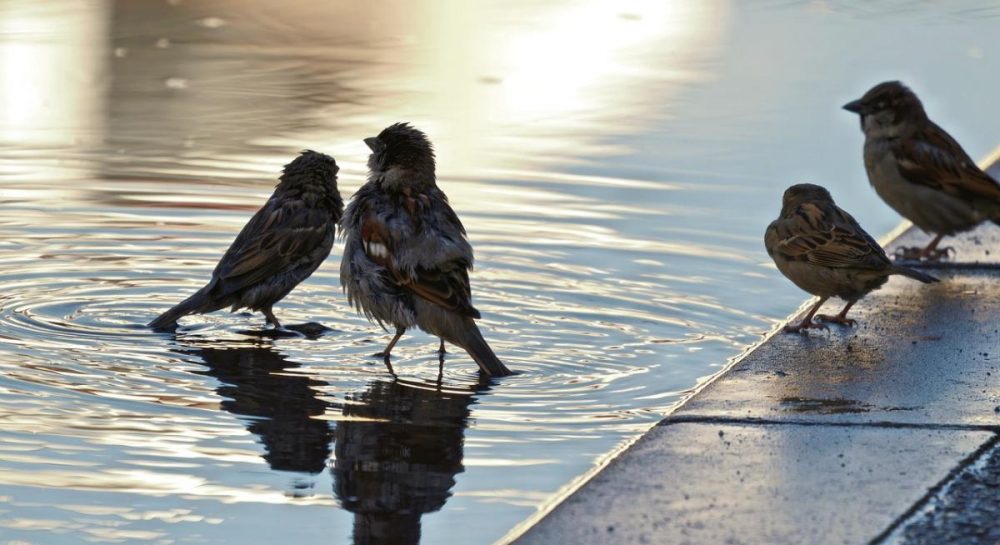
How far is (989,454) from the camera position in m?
5.85

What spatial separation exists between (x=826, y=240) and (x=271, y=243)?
2.76 metres

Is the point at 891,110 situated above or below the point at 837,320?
above

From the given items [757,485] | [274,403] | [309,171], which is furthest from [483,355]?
[757,485]

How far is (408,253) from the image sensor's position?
26.1ft

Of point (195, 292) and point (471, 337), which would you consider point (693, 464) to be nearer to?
point (471, 337)

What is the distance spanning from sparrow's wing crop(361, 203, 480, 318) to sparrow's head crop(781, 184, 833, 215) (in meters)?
1.60

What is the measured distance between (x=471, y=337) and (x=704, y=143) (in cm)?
607

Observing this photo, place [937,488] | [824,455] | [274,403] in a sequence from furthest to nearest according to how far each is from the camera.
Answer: [274,403] → [824,455] → [937,488]

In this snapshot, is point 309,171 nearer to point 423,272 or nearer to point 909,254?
point 423,272

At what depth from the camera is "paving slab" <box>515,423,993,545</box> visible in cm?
512

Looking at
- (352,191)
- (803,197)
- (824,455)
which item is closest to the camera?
(824,455)

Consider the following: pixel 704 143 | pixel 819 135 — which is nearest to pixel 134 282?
pixel 704 143

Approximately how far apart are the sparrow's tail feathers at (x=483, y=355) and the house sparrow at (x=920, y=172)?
2755mm

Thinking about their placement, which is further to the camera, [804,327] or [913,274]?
[913,274]
